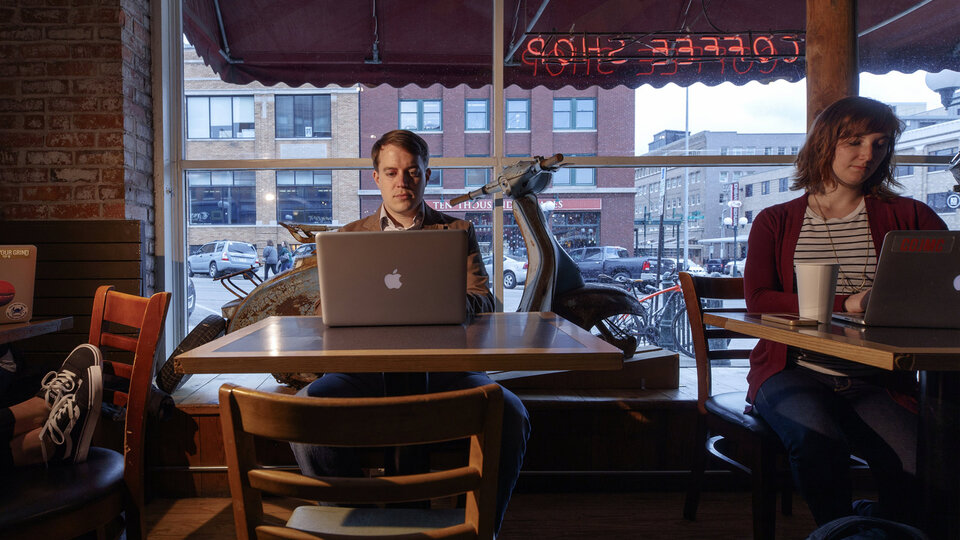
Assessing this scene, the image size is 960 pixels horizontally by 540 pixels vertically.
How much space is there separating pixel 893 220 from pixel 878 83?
74.3 inches

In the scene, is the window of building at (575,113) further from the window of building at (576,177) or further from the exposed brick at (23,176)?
the exposed brick at (23,176)

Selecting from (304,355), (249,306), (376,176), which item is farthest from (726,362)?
(304,355)

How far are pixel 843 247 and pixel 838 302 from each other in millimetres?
243

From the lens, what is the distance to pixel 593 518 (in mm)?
2098

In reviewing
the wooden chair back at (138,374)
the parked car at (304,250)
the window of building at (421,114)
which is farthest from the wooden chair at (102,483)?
the window of building at (421,114)

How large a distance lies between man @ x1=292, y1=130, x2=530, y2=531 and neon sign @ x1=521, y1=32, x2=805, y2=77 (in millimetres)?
1260

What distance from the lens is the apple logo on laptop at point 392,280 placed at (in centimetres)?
133

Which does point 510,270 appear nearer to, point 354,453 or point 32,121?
point 354,453

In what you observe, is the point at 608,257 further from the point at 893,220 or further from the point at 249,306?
the point at 249,306

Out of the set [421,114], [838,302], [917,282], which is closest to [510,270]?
[421,114]

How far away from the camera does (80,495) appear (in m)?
1.23

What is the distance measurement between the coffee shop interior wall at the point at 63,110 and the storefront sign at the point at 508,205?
1432mm

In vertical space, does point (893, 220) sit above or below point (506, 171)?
below

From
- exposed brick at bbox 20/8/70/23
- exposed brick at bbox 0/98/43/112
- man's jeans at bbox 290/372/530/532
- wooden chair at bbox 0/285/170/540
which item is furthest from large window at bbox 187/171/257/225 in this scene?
man's jeans at bbox 290/372/530/532
